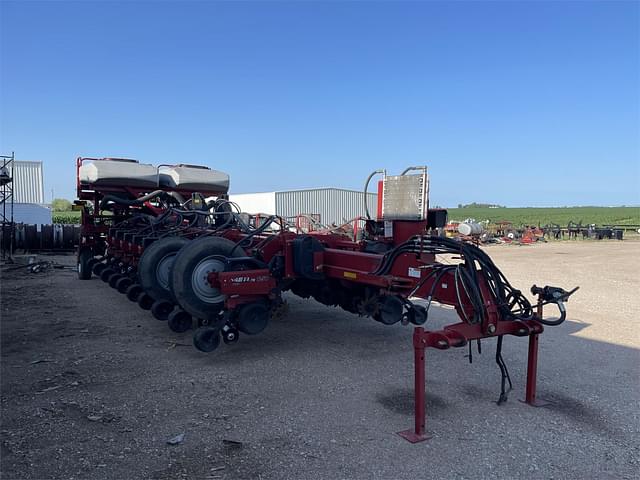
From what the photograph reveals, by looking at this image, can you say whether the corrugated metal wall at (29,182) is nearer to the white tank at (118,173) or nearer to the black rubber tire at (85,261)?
the black rubber tire at (85,261)

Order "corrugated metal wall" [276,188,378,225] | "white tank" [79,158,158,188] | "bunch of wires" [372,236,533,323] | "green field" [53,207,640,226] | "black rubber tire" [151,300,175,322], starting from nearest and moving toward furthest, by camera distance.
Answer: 1. "bunch of wires" [372,236,533,323]
2. "black rubber tire" [151,300,175,322]
3. "white tank" [79,158,158,188]
4. "corrugated metal wall" [276,188,378,225]
5. "green field" [53,207,640,226]

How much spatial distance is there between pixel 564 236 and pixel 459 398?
100ft

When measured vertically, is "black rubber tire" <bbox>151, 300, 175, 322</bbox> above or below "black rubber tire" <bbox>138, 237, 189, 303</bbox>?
below

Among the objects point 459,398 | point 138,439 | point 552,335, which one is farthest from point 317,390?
point 552,335

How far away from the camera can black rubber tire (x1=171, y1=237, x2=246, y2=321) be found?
480 cm

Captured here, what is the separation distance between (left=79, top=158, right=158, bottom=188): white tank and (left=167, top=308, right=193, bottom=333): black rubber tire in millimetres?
5145

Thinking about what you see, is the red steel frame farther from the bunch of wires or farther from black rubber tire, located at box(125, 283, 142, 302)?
black rubber tire, located at box(125, 283, 142, 302)

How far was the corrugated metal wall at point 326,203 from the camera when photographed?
2647cm

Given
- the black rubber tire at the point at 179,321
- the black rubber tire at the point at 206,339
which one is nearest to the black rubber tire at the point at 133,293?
the black rubber tire at the point at 179,321

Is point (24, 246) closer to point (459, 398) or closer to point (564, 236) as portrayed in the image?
point (459, 398)

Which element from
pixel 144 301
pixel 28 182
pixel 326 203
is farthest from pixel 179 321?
pixel 28 182

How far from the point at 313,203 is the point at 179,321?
22.3 m

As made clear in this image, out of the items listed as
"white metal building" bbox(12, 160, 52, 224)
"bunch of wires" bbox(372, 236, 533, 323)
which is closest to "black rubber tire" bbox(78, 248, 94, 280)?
"bunch of wires" bbox(372, 236, 533, 323)

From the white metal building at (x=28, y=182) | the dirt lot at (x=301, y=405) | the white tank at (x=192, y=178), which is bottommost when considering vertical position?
the dirt lot at (x=301, y=405)
